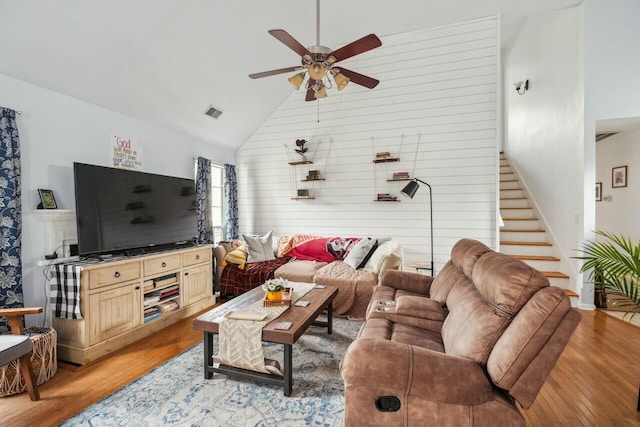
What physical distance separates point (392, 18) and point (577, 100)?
2.66 metres

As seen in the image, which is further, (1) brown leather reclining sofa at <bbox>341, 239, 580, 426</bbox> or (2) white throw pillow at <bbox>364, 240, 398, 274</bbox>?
(2) white throw pillow at <bbox>364, 240, 398, 274</bbox>

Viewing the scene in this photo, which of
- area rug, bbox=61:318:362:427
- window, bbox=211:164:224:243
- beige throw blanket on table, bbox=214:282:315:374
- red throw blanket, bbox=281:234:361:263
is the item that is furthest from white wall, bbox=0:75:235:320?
red throw blanket, bbox=281:234:361:263

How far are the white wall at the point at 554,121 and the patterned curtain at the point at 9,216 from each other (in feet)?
19.6

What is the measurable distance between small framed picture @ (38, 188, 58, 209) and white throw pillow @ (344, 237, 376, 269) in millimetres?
3236

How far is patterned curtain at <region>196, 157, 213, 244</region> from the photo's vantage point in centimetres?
442

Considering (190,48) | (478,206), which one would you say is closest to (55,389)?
(190,48)

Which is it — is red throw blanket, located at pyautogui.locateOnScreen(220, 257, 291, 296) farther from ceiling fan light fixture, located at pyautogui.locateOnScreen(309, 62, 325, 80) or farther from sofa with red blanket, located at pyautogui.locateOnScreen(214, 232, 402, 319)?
ceiling fan light fixture, located at pyautogui.locateOnScreen(309, 62, 325, 80)

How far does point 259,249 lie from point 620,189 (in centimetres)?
599

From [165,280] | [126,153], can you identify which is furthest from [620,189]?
[126,153]

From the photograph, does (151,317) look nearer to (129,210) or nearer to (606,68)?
(129,210)

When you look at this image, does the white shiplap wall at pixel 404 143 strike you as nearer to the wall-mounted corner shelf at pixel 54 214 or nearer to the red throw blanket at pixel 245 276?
the red throw blanket at pixel 245 276

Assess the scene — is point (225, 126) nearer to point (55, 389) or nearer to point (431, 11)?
point (431, 11)

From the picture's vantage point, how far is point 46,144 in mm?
2713

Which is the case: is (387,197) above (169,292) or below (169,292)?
above
